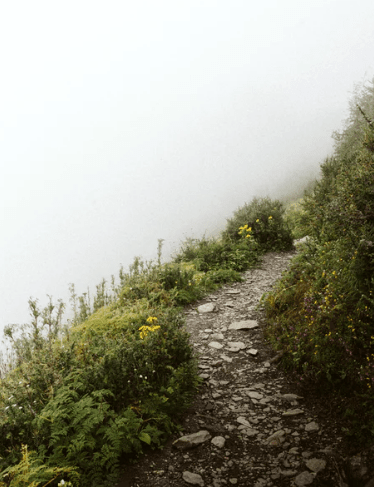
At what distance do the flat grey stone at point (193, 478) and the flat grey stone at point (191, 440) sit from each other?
0.34 meters

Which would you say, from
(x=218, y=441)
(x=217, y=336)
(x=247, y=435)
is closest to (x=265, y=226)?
(x=217, y=336)

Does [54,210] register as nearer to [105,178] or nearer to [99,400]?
[105,178]

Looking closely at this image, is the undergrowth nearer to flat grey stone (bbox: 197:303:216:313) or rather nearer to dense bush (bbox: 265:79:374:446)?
flat grey stone (bbox: 197:303:216:313)

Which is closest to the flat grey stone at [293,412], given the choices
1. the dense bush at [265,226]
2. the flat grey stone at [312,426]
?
the flat grey stone at [312,426]

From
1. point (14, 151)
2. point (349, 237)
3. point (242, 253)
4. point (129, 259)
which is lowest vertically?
point (129, 259)

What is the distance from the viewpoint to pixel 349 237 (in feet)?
16.2

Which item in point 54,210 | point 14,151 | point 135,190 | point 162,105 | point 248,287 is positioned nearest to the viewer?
point 248,287

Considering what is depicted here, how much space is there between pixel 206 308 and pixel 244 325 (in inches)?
52.5

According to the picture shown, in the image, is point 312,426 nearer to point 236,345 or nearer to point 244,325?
point 236,345

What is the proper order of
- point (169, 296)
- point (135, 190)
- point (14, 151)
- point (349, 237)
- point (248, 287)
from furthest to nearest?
1. point (14, 151)
2. point (135, 190)
3. point (248, 287)
4. point (169, 296)
5. point (349, 237)

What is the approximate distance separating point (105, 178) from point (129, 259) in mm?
51199

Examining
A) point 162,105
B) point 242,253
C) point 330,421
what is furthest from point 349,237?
point 162,105

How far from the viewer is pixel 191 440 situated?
3773mm

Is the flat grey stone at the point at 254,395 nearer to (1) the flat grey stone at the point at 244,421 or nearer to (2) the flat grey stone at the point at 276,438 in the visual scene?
(1) the flat grey stone at the point at 244,421
